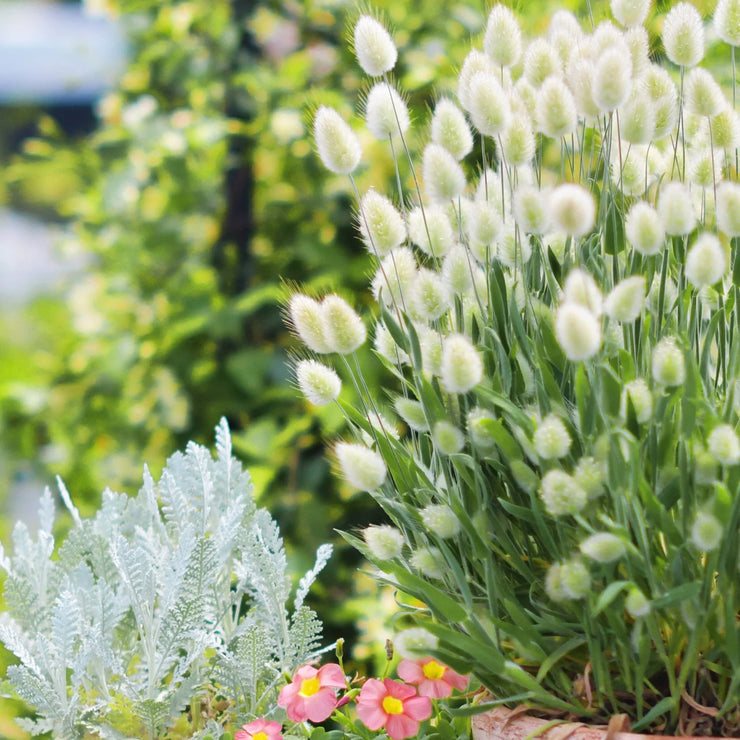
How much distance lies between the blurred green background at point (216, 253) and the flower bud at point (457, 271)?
2.28ft

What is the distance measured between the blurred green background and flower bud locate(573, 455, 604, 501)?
2.46ft

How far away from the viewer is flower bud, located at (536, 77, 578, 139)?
0.38 metres

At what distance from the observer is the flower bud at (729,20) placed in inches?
16.6

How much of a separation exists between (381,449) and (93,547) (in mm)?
224

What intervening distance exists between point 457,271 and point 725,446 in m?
0.14

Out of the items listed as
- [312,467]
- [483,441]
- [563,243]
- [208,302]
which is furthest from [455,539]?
[208,302]

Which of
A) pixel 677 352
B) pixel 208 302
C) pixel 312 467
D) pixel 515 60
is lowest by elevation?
pixel 312 467

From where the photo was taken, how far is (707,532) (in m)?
0.35

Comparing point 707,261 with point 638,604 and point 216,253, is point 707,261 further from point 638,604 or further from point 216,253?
point 216,253

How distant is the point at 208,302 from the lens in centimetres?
126

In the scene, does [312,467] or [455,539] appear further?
[312,467]

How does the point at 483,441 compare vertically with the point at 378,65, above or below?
below

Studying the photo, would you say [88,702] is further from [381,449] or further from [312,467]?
[312,467]

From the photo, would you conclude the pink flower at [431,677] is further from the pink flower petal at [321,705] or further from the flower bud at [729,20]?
the flower bud at [729,20]
